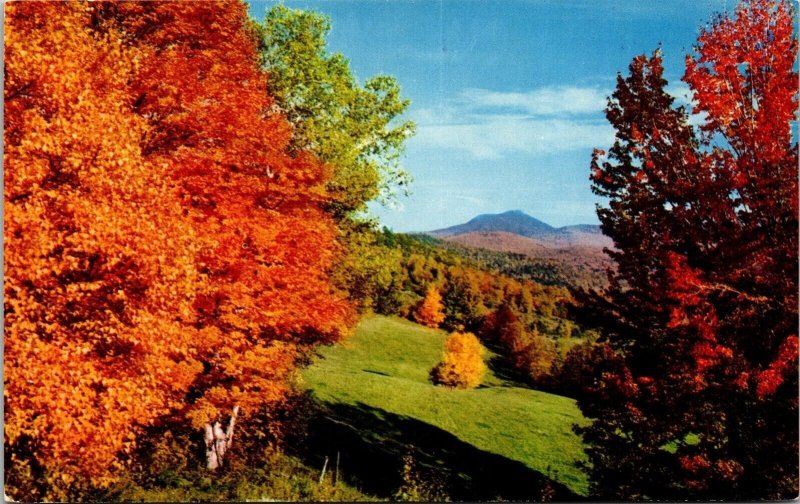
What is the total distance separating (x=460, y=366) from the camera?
38938 mm

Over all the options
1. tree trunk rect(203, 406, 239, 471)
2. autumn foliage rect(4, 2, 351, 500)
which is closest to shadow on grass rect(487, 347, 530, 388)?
tree trunk rect(203, 406, 239, 471)

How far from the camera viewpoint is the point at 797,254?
345 inches

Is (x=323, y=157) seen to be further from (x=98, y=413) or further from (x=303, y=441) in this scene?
(x=303, y=441)

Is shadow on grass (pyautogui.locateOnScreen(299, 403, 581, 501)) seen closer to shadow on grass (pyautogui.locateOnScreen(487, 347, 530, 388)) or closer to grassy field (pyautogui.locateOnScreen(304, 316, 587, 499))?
grassy field (pyautogui.locateOnScreen(304, 316, 587, 499))

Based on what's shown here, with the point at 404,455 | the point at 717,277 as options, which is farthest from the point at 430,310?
the point at 717,277

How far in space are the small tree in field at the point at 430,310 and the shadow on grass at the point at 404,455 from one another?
2548cm

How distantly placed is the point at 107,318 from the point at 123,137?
292cm

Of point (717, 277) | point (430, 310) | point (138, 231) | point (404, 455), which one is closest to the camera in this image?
point (138, 231)

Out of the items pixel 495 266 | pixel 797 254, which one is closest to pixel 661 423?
pixel 797 254

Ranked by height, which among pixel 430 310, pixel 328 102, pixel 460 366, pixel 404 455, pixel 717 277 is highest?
pixel 328 102

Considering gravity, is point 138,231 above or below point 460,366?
above

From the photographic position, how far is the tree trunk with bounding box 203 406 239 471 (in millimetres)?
12602

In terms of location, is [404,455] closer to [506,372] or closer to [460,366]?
[460,366]

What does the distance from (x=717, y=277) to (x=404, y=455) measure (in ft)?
48.4
